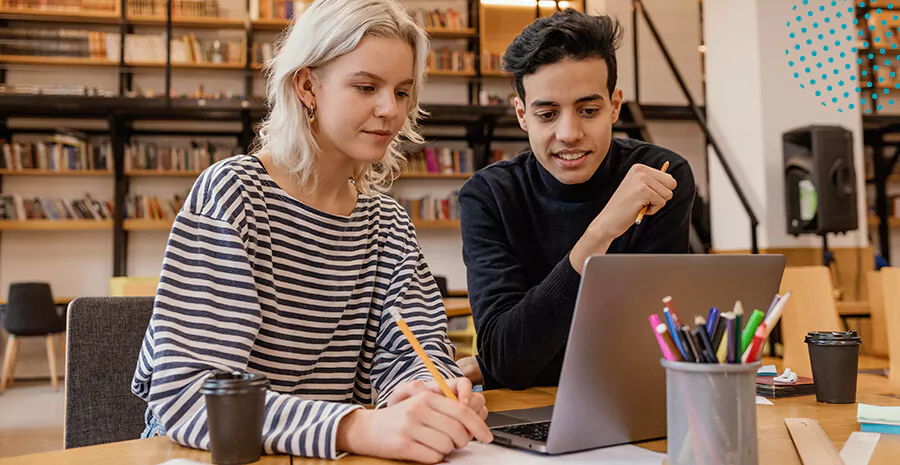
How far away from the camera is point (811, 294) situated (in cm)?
251

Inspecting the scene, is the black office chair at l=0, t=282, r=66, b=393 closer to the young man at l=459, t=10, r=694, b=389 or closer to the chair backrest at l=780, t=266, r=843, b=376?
the young man at l=459, t=10, r=694, b=389

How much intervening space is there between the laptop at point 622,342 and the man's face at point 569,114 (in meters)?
0.58

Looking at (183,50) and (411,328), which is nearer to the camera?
(411,328)

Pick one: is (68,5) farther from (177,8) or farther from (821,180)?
(821,180)

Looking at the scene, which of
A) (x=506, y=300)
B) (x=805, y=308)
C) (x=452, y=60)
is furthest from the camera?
(x=452, y=60)

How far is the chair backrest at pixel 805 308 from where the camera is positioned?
2459 millimetres

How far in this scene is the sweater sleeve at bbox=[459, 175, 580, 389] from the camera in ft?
4.01

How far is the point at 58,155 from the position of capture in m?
6.44

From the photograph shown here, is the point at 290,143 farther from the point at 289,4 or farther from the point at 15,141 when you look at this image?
the point at 15,141

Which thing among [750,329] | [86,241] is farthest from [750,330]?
[86,241]

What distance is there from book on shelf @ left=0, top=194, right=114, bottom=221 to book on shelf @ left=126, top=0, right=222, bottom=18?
1717mm

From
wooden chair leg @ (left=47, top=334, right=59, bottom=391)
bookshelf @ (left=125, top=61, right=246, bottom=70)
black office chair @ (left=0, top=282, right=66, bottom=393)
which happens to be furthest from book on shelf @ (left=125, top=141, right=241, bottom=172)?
wooden chair leg @ (left=47, top=334, right=59, bottom=391)

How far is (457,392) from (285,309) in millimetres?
374

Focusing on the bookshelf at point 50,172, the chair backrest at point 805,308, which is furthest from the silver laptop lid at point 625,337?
the bookshelf at point 50,172
